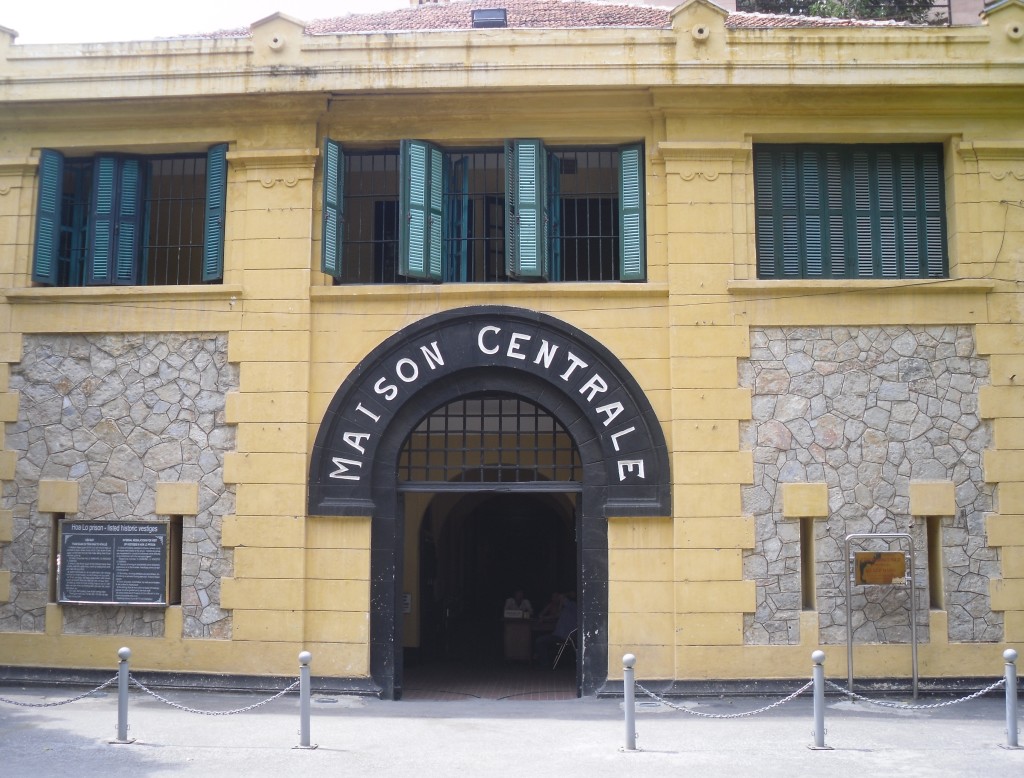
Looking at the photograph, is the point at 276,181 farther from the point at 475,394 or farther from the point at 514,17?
the point at 514,17

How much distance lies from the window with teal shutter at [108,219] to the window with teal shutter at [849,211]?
296 inches

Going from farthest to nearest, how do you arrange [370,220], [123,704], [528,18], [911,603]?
[528,18]
[370,220]
[911,603]
[123,704]

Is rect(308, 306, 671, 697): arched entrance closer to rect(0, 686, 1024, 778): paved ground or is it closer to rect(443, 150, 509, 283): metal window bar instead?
rect(443, 150, 509, 283): metal window bar

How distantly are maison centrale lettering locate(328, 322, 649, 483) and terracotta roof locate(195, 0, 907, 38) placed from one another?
23.3 feet

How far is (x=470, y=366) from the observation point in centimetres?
1446

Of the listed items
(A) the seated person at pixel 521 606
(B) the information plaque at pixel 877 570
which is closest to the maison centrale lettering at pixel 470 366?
(B) the information plaque at pixel 877 570

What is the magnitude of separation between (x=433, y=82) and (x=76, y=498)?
735cm

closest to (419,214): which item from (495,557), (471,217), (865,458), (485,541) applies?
(471,217)

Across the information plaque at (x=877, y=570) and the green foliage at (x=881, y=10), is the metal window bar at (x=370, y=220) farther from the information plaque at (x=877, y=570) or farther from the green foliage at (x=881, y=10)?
the green foliage at (x=881, y=10)

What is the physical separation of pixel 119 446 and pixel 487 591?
42.0ft

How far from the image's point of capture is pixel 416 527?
59.8ft

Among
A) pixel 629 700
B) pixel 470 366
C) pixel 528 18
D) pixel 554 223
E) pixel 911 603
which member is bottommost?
pixel 629 700

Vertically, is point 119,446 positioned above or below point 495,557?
above

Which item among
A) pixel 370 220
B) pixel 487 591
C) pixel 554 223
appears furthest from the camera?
pixel 487 591
